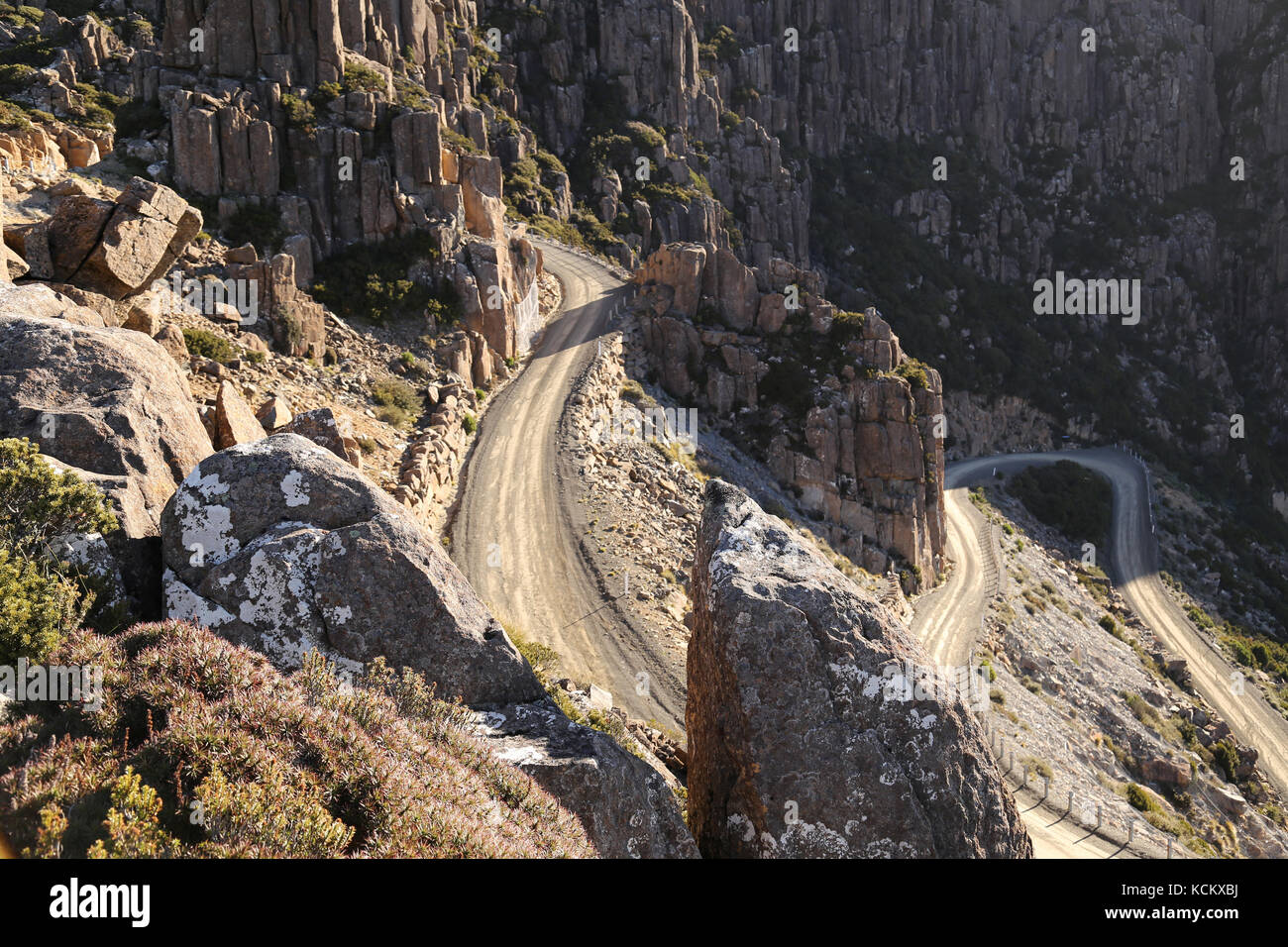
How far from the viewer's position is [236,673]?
21.8ft

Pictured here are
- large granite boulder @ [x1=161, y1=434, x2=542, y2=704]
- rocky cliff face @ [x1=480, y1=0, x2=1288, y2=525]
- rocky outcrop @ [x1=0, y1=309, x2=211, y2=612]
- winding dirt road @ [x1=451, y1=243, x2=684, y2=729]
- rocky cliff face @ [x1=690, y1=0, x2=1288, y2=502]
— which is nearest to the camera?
large granite boulder @ [x1=161, y1=434, x2=542, y2=704]

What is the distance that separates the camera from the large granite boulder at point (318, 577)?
7.84 m

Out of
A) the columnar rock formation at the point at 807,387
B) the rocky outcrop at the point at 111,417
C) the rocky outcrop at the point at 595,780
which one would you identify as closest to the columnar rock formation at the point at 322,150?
the columnar rock formation at the point at 807,387

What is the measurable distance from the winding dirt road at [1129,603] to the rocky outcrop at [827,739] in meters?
14.7

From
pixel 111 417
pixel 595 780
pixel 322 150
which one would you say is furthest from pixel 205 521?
pixel 322 150

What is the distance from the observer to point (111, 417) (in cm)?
960

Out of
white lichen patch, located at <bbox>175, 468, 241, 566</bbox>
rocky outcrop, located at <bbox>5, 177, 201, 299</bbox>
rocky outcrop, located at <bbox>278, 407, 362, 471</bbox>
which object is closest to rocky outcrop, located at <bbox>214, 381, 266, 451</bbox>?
rocky outcrop, located at <bbox>278, 407, 362, 471</bbox>

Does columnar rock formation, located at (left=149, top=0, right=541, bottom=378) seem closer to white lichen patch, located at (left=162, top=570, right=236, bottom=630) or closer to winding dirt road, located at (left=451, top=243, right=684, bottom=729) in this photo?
winding dirt road, located at (left=451, top=243, right=684, bottom=729)

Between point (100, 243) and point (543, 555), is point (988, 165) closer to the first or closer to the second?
point (543, 555)

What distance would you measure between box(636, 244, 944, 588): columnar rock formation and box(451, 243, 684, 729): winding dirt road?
8.72 m

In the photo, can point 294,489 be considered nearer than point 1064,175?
Yes

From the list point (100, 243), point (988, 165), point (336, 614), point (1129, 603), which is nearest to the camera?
point (336, 614)

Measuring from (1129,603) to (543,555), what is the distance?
53792 mm

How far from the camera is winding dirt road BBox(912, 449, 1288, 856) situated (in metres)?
38.7
